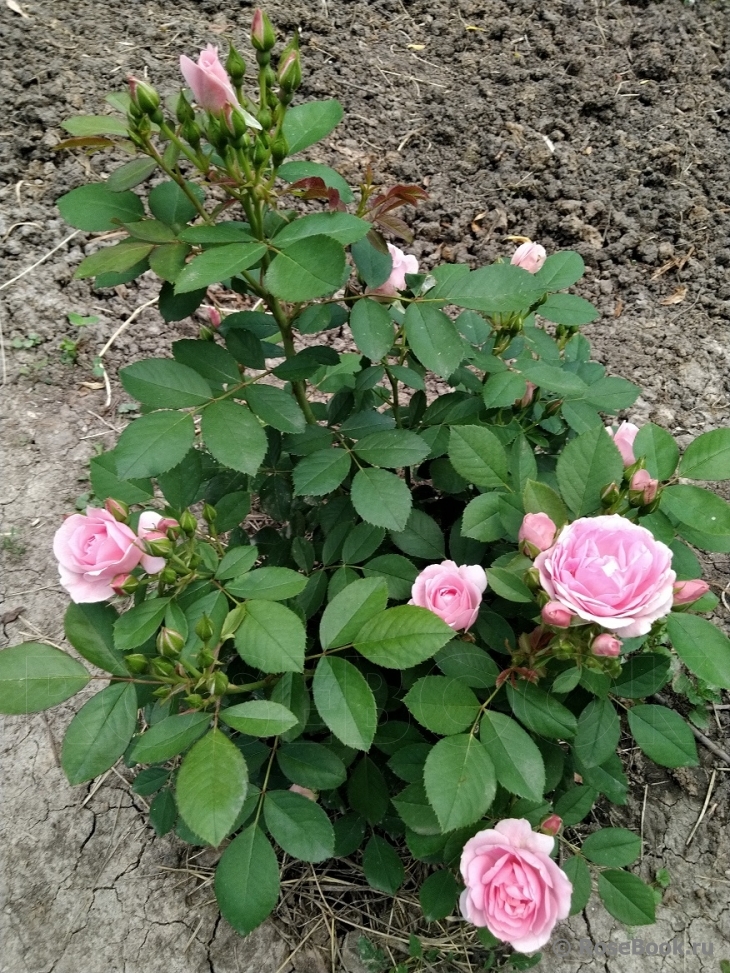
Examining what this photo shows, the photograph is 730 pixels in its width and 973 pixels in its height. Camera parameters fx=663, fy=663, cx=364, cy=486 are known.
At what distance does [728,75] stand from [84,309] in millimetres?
2916

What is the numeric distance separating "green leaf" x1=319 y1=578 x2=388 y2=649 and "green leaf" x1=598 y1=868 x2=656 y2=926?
0.65 metres

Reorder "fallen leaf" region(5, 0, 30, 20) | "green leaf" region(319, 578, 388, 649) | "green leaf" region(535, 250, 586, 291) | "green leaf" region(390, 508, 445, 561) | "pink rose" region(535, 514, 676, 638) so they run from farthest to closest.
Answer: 1. "fallen leaf" region(5, 0, 30, 20)
2. "green leaf" region(535, 250, 586, 291)
3. "green leaf" region(390, 508, 445, 561)
4. "green leaf" region(319, 578, 388, 649)
5. "pink rose" region(535, 514, 676, 638)

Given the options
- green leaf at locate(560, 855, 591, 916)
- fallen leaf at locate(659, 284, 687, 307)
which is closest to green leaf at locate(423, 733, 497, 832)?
green leaf at locate(560, 855, 591, 916)

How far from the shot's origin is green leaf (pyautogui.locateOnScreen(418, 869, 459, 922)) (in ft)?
3.85

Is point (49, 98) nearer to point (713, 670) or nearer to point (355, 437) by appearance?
point (355, 437)

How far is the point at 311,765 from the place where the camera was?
3.78ft

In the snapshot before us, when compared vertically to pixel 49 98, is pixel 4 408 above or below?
below

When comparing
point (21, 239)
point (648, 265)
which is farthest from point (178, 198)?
point (648, 265)

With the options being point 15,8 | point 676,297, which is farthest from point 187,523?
point 15,8

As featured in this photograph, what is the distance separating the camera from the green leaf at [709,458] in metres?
1.09

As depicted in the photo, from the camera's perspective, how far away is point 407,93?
9.50 ft

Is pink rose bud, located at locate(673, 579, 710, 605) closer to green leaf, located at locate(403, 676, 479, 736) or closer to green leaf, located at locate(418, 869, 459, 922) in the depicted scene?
green leaf, located at locate(403, 676, 479, 736)

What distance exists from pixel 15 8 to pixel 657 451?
131 inches

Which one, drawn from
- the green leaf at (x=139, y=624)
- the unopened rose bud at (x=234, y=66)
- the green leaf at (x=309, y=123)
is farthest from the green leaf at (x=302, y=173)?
the green leaf at (x=139, y=624)
